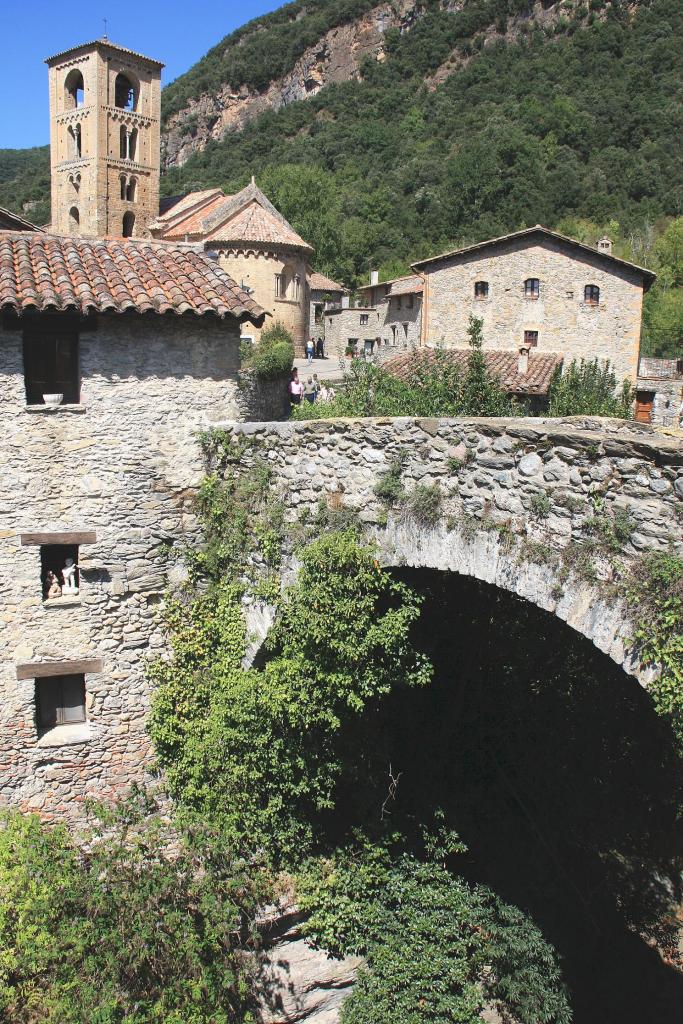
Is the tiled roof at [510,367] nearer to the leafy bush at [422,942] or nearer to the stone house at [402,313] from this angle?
the stone house at [402,313]

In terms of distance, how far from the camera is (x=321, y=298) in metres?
54.8

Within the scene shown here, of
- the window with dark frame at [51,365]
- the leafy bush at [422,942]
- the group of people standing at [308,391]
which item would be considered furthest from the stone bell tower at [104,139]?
the leafy bush at [422,942]

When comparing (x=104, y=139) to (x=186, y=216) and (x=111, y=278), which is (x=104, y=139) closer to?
(x=186, y=216)

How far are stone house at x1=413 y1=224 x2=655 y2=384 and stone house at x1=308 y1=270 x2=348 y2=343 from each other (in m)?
24.8

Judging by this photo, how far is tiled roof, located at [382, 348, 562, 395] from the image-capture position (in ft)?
63.7

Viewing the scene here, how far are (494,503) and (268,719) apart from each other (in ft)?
12.5

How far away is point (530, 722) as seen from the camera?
13.4 m

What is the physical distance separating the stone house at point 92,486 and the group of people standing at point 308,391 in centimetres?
640

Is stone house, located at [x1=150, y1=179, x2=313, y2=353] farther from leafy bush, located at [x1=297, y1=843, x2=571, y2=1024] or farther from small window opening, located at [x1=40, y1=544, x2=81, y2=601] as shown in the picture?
leafy bush, located at [x1=297, y1=843, x2=571, y2=1024]

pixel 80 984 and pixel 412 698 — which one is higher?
pixel 412 698

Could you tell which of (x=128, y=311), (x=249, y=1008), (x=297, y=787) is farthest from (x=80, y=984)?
(x=128, y=311)

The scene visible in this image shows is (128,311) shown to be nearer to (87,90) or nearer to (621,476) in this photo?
(621,476)

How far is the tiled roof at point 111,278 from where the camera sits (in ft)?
31.2

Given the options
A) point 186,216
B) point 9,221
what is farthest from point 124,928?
point 186,216
